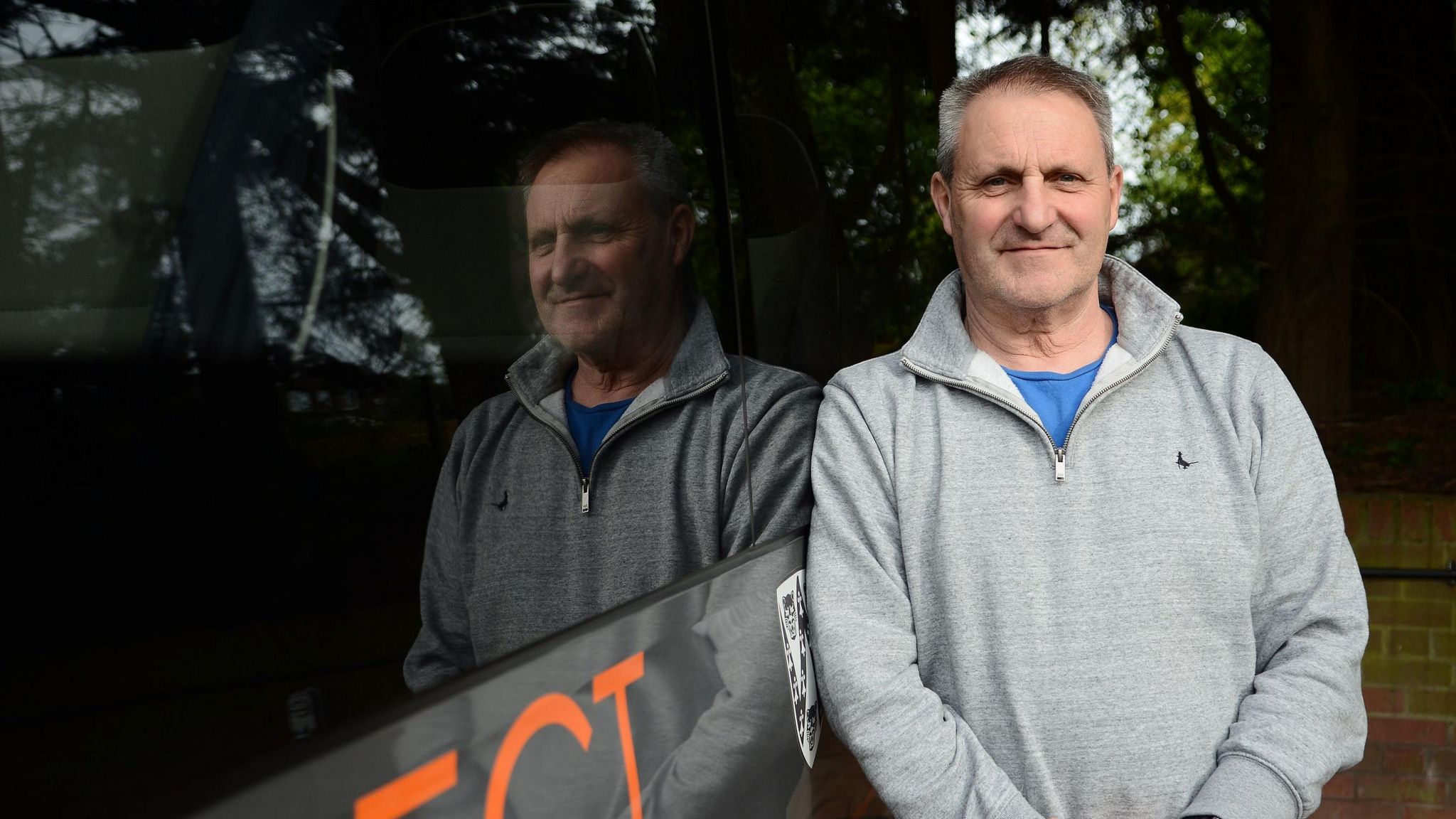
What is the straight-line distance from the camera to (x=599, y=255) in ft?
3.76

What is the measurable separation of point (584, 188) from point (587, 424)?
0.70ft

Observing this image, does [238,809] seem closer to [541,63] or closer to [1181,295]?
[541,63]

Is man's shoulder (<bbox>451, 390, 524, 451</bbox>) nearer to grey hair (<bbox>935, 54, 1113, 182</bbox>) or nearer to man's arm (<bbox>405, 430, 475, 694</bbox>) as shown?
man's arm (<bbox>405, 430, 475, 694</bbox>)

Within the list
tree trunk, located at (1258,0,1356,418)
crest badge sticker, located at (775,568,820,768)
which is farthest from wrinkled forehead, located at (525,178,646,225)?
tree trunk, located at (1258,0,1356,418)

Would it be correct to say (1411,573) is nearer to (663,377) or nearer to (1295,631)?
(1295,631)

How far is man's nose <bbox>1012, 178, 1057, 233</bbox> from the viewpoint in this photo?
189 cm

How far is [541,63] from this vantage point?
107 centimetres

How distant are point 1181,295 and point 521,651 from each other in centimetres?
632

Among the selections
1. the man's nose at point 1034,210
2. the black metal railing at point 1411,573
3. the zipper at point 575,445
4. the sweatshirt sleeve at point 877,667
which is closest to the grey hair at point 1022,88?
the man's nose at point 1034,210

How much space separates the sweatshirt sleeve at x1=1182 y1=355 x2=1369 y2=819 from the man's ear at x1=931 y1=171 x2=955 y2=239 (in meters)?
0.55

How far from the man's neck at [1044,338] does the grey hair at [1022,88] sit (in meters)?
0.25

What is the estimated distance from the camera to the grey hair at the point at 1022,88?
1.95 metres

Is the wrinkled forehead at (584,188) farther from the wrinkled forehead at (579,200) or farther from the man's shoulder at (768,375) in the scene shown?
the man's shoulder at (768,375)

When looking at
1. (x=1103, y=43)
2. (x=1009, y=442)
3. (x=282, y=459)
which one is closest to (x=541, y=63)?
(x=282, y=459)
